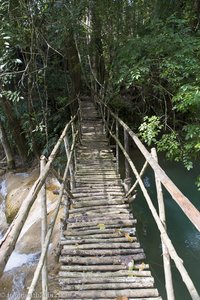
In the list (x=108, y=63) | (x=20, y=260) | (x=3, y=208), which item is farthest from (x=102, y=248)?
(x=108, y=63)

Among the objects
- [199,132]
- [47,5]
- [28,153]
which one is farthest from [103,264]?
[28,153]

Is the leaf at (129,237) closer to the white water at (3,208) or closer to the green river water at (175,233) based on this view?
the green river water at (175,233)

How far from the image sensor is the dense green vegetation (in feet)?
13.9

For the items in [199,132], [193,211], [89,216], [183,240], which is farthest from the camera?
[183,240]

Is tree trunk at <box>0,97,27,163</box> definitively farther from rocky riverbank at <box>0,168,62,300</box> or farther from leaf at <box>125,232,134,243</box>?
leaf at <box>125,232,134,243</box>

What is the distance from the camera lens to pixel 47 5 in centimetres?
539

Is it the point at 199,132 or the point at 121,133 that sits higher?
the point at 199,132

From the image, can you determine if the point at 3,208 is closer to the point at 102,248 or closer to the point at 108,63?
the point at 108,63

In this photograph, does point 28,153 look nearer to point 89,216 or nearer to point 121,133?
point 121,133

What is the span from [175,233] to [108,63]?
3.89 meters

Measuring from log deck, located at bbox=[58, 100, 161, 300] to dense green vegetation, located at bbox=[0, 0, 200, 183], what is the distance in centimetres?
112

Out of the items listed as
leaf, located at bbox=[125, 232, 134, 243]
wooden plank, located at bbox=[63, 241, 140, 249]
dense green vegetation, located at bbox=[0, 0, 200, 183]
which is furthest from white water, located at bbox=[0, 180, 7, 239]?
leaf, located at bbox=[125, 232, 134, 243]

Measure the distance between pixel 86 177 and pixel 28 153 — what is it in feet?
12.3

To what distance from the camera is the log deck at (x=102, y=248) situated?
2188 millimetres
